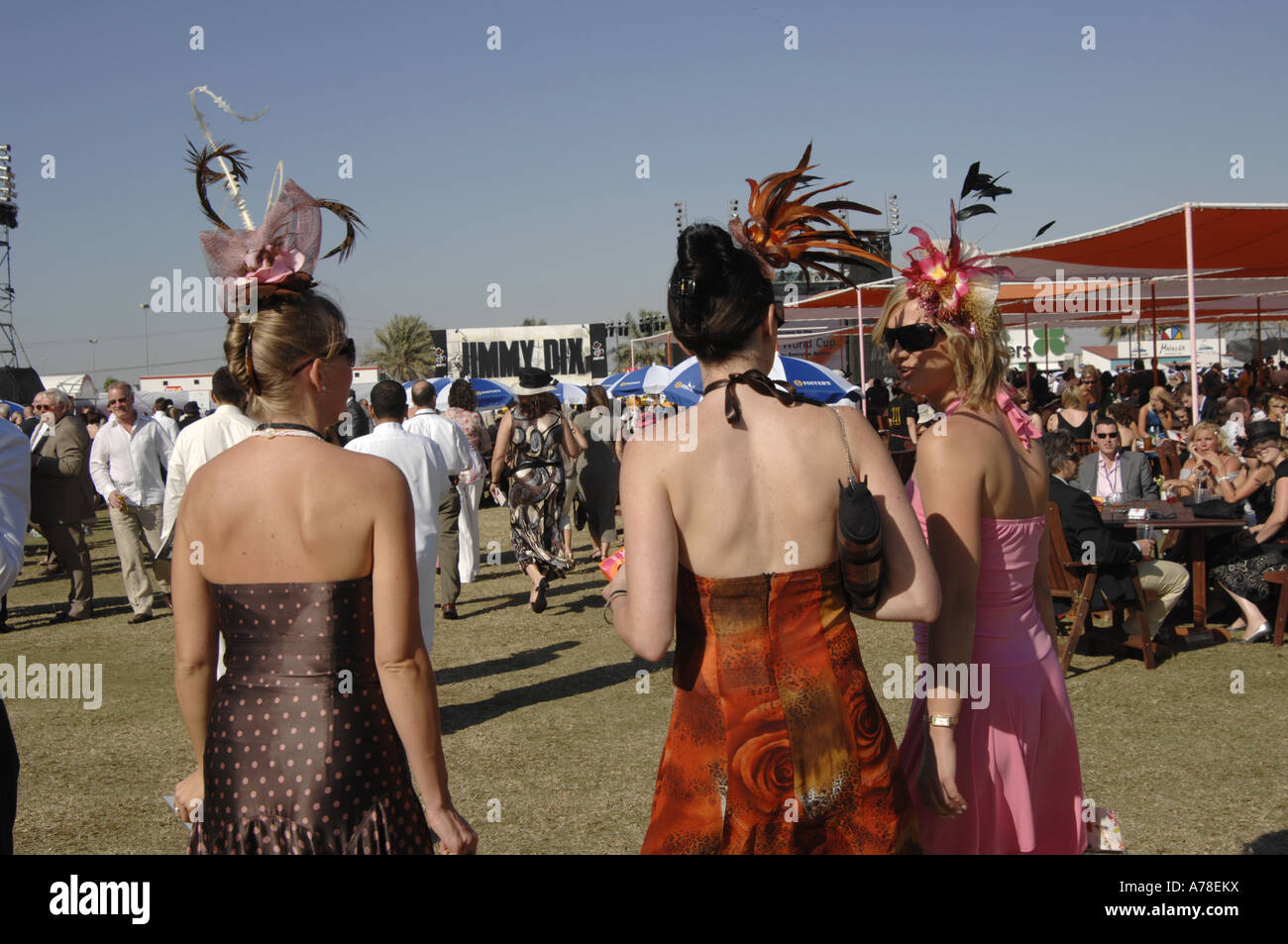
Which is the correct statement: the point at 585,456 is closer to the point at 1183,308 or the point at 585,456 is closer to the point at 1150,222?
the point at 1150,222

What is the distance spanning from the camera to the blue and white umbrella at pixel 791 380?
10.6 metres

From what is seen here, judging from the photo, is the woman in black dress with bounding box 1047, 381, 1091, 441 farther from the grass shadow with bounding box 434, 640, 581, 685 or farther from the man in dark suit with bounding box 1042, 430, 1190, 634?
the grass shadow with bounding box 434, 640, 581, 685

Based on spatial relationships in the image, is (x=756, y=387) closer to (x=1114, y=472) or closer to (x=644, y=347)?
(x=1114, y=472)

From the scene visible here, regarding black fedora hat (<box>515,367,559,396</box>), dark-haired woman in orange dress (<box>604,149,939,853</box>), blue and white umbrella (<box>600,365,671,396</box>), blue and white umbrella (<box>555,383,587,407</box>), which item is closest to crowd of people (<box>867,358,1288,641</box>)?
dark-haired woman in orange dress (<box>604,149,939,853</box>)

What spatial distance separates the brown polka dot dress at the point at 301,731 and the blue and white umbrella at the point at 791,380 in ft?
27.9

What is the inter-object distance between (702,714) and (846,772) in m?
0.30

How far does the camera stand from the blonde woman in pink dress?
2244mm

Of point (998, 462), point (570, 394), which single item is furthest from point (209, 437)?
point (570, 394)

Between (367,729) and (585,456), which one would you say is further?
(585,456)

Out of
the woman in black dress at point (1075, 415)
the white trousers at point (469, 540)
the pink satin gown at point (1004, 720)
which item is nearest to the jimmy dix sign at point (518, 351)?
the woman in black dress at point (1075, 415)

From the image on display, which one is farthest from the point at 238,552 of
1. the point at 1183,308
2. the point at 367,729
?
the point at 1183,308

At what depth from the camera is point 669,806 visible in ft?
6.63

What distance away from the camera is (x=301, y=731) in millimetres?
1967

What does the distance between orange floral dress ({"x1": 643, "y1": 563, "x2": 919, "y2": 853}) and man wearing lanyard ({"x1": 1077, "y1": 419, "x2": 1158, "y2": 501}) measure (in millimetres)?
6795
